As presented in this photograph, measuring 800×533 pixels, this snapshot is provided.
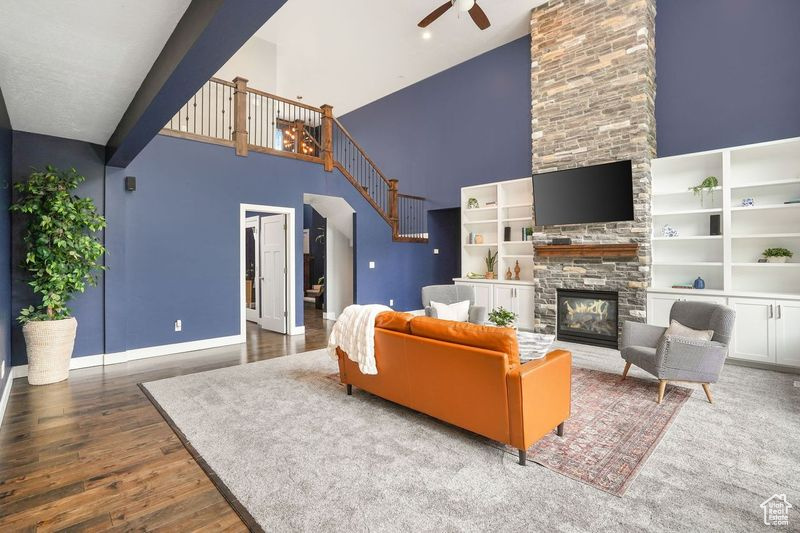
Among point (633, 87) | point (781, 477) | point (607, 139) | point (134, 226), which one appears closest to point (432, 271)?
point (607, 139)

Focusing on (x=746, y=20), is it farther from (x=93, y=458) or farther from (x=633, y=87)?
(x=93, y=458)

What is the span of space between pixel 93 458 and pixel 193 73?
2499mm

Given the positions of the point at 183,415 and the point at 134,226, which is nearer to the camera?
the point at 183,415

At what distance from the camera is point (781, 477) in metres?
2.28

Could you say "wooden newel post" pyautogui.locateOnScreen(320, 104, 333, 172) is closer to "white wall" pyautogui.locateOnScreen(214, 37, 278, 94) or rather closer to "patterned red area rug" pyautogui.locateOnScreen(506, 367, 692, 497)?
"white wall" pyautogui.locateOnScreen(214, 37, 278, 94)

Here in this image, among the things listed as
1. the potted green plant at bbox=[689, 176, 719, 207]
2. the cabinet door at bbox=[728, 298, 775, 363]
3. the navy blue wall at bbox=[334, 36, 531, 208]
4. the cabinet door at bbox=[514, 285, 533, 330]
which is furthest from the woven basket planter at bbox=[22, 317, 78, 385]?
the potted green plant at bbox=[689, 176, 719, 207]

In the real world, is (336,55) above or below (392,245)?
above

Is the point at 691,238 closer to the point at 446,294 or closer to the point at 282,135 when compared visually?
the point at 446,294

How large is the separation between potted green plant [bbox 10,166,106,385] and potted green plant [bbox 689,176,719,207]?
707 centimetres

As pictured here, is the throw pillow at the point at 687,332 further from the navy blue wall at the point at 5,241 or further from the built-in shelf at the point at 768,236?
the navy blue wall at the point at 5,241

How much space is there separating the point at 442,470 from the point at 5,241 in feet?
15.1

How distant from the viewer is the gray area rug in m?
1.93

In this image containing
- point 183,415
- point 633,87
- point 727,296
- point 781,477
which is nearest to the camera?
point 781,477

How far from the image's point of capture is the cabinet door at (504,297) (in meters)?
6.67
